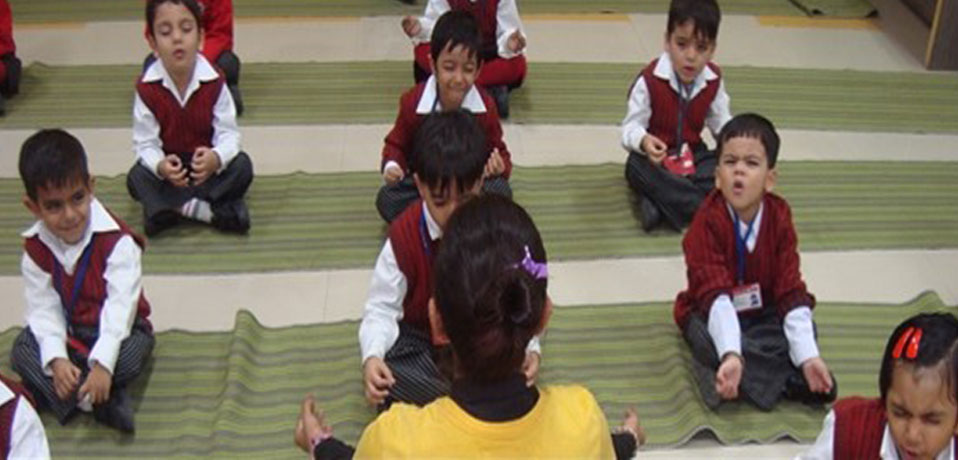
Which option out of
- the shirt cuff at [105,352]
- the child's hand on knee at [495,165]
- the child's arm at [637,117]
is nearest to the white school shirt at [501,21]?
the child's arm at [637,117]

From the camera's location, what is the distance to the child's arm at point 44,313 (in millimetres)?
2334

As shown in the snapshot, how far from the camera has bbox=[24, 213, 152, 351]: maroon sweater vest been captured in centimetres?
237

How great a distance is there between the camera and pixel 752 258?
2461 mm

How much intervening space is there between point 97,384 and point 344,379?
0.52 meters

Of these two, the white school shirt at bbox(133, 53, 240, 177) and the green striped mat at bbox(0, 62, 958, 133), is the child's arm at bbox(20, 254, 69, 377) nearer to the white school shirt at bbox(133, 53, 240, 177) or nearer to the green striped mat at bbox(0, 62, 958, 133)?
the white school shirt at bbox(133, 53, 240, 177)

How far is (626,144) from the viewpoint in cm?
309

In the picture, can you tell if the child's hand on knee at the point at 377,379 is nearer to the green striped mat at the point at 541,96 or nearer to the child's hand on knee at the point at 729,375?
the child's hand on knee at the point at 729,375

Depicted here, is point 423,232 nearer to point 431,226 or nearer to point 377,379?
point 431,226

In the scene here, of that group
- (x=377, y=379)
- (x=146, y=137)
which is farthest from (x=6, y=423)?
(x=146, y=137)

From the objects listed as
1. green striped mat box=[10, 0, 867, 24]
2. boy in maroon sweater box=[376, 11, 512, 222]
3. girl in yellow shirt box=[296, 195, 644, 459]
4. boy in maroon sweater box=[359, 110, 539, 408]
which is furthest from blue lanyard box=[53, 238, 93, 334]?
green striped mat box=[10, 0, 867, 24]

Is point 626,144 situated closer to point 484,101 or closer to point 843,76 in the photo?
point 484,101

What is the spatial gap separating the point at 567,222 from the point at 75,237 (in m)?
1.34

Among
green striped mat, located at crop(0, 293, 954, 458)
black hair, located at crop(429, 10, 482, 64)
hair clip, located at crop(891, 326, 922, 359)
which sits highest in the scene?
black hair, located at crop(429, 10, 482, 64)

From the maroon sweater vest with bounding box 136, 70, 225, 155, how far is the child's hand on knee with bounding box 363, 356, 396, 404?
3.75ft
